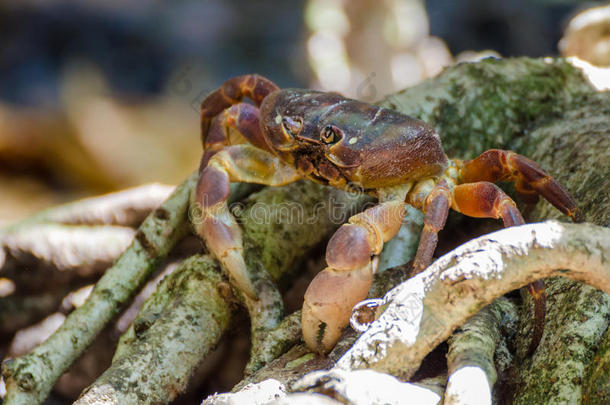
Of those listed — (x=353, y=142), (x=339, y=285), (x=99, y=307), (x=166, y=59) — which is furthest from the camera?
(x=166, y=59)

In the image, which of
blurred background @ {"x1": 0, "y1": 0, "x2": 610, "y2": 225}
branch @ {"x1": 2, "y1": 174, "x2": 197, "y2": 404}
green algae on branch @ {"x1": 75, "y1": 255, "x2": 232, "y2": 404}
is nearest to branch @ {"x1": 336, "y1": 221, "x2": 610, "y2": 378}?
green algae on branch @ {"x1": 75, "y1": 255, "x2": 232, "y2": 404}

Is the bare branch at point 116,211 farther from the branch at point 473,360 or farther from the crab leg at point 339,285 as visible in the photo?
the branch at point 473,360

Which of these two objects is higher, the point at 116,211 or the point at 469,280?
the point at 116,211

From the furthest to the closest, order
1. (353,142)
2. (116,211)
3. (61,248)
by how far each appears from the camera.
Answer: (116,211) → (61,248) → (353,142)

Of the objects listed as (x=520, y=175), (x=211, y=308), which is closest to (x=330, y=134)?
(x=520, y=175)

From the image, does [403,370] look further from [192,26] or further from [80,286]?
[192,26]

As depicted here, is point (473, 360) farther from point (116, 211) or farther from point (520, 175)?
point (116, 211)

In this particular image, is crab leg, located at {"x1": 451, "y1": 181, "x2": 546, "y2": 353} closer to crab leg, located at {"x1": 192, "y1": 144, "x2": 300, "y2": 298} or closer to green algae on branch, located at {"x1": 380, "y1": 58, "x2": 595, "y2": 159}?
green algae on branch, located at {"x1": 380, "y1": 58, "x2": 595, "y2": 159}

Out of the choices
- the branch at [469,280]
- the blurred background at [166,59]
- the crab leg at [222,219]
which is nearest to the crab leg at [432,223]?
the branch at [469,280]
